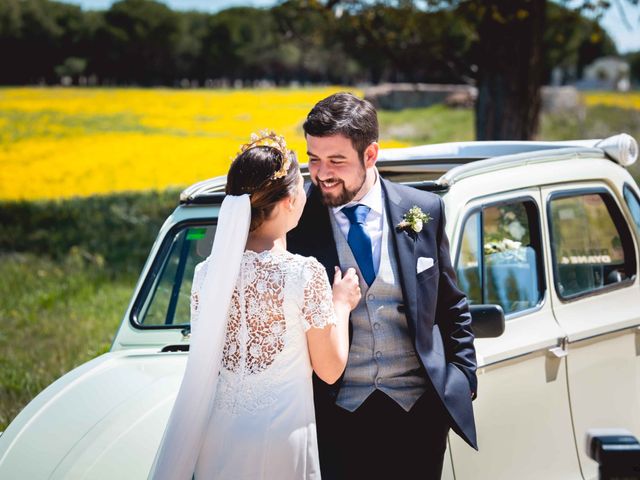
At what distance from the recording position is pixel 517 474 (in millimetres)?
3961

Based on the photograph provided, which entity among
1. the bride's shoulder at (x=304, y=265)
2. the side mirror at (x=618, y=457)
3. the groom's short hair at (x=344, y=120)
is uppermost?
the groom's short hair at (x=344, y=120)

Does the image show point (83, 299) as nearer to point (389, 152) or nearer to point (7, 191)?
point (389, 152)

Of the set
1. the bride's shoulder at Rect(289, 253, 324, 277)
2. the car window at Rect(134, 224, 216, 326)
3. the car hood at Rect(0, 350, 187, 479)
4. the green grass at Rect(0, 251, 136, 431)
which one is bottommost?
the green grass at Rect(0, 251, 136, 431)

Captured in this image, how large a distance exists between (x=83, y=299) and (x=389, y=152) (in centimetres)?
735

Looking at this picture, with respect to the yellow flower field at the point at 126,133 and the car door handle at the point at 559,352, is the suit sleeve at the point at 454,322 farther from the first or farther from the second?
the yellow flower field at the point at 126,133

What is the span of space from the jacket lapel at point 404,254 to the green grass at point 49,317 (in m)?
4.22

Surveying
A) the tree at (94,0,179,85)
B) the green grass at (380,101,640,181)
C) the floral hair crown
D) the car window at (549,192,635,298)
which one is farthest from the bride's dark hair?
the tree at (94,0,179,85)

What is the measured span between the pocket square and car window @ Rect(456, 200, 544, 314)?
38.5 inches

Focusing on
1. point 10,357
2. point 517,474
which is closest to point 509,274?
point 517,474

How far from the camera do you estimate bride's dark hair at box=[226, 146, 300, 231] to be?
2.81 meters

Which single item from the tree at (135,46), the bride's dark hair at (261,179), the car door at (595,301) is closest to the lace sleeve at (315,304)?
the bride's dark hair at (261,179)

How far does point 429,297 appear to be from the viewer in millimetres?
3125

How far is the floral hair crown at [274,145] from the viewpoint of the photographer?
2.82 metres

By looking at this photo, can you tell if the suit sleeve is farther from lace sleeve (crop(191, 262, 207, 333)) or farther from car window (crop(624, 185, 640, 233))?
car window (crop(624, 185, 640, 233))
